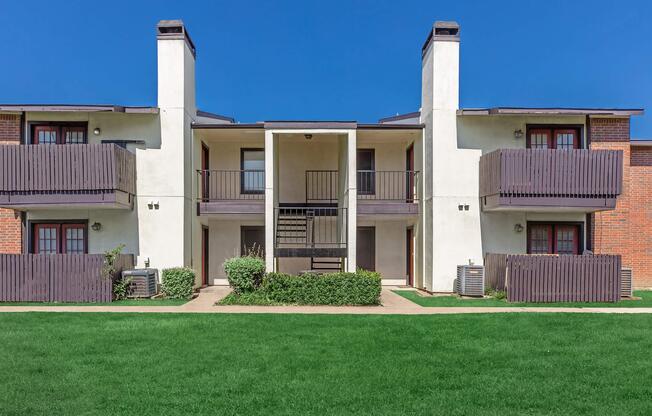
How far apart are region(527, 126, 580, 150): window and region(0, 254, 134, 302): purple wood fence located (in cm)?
1508

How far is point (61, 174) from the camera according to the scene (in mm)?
14852

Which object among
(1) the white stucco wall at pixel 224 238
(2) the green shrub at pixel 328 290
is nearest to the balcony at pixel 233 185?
(1) the white stucco wall at pixel 224 238

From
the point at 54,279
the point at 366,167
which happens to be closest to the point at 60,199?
the point at 54,279

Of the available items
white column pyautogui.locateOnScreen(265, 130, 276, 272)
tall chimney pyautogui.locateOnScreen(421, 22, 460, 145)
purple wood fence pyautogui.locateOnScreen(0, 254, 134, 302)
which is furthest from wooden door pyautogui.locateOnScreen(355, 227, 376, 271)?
purple wood fence pyautogui.locateOnScreen(0, 254, 134, 302)

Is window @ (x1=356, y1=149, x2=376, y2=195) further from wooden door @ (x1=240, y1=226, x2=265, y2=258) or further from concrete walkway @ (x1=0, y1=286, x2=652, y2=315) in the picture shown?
concrete walkway @ (x1=0, y1=286, x2=652, y2=315)

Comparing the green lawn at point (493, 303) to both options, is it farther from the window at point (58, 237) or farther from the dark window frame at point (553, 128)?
the window at point (58, 237)

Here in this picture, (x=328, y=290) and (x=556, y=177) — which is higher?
(x=556, y=177)

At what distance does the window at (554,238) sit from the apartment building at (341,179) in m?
0.04

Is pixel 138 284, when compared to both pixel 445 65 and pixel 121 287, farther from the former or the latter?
pixel 445 65

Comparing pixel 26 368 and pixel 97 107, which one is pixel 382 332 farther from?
pixel 97 107

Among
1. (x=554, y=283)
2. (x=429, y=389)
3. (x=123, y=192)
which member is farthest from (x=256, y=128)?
(x=429, y=389)

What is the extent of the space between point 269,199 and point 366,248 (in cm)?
563

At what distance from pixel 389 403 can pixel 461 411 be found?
0.84 m

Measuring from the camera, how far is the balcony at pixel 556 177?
1501cm
